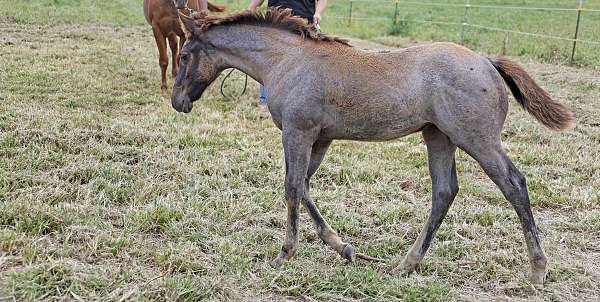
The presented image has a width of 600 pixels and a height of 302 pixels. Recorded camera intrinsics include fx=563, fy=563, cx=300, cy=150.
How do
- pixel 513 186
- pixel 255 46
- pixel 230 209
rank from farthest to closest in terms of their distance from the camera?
pixel 230 209 < pixel 255 46 < pixel 513 186

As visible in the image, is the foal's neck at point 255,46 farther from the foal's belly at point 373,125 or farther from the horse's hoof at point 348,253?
the horse's hoof at point 348,253

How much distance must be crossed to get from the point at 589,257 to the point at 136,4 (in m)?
17.7

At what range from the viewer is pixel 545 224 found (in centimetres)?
449

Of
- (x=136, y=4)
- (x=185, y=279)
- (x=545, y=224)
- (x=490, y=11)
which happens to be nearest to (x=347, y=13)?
(x=490, y=11)

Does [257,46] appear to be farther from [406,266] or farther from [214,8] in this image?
[214,8]

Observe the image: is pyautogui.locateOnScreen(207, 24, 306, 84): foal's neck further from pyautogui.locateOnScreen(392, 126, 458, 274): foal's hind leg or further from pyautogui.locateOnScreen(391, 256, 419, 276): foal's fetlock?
pyautogui.locateOnScreen(391, 256, 419, 276): foal's fetlock

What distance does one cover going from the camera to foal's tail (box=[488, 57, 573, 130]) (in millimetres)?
3549

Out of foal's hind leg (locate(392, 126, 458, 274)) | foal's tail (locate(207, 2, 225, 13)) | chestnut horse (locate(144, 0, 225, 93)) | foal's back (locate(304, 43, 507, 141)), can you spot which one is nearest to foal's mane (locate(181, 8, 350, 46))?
foal's back (locate(304, 43, 507, 141))

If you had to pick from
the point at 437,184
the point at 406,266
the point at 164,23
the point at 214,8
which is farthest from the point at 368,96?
the point at 214,8

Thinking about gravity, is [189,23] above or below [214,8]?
above

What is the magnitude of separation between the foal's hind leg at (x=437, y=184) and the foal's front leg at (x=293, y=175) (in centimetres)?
73

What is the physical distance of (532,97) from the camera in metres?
Answer: 3.58

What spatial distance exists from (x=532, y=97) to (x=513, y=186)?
0.60 metres

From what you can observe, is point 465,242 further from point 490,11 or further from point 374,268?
point 490,11
